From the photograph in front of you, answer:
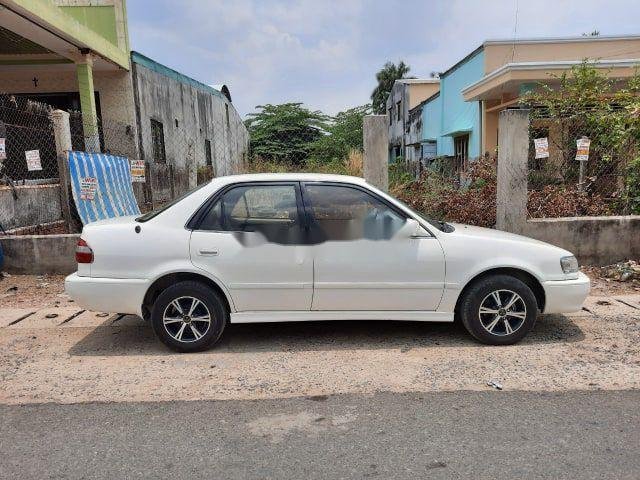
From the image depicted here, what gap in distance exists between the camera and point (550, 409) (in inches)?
131

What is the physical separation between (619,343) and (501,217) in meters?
2.96

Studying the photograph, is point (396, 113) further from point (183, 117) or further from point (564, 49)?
point (183, 117)

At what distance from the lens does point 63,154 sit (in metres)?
7.33

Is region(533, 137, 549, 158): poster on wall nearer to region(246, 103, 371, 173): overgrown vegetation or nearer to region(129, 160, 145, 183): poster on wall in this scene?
region(129, 160, 145, 183): poster on wall

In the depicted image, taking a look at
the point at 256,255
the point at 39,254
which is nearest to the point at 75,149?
the point at 39,254

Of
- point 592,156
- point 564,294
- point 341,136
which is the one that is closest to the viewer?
point 564,294

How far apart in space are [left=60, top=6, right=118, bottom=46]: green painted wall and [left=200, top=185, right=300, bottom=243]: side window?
9.46 metres

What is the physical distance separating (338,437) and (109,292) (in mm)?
2442

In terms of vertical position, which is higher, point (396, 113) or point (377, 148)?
point (396, 113)

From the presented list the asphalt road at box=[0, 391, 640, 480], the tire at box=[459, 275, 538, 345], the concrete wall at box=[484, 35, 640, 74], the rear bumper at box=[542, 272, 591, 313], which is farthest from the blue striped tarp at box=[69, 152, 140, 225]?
the concrete wall at box=[484, 35, 640, 74]

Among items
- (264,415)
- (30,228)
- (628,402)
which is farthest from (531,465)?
(30,228)

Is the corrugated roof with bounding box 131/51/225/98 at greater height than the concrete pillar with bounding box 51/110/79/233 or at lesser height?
greater

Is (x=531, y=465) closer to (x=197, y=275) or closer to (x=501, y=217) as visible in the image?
(x=197, y=275)

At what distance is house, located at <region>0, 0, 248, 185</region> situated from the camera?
30.5ft
